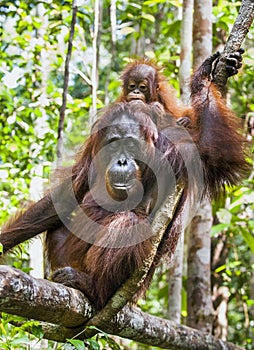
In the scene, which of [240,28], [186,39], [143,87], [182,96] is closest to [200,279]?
[182,96]

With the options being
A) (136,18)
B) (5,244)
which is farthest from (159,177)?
(136,18)

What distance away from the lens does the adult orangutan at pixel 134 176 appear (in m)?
2.72

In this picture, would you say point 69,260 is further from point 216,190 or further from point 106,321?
point 216,190

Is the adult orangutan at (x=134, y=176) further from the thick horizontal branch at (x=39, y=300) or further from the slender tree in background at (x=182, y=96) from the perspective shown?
the slender tree in background at (x=182, y=96)

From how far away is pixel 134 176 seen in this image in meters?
2.86

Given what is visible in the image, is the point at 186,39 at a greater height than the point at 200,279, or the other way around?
the point at 186,39

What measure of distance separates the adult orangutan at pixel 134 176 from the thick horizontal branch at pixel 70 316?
5.8 inches

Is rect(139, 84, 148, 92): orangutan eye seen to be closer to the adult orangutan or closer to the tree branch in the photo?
the adult orangutan

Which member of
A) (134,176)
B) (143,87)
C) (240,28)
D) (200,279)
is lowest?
(200,279)

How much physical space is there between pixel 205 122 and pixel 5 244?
1.34 metres

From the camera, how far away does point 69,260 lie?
318 centimetres

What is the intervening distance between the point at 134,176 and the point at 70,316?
2.66ft

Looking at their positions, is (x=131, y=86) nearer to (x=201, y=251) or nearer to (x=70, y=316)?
(x=201, y=251)

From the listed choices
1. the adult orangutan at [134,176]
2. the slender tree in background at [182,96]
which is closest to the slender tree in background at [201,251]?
the slender tree in background at [182,96]
